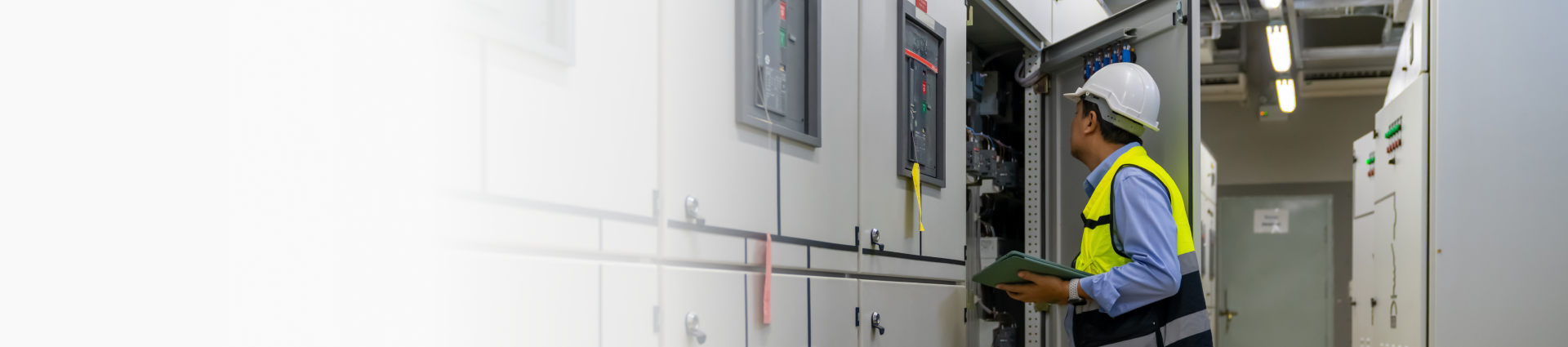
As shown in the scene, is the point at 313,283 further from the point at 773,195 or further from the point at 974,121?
the point at 974,121

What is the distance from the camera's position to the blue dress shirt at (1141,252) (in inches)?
84.8

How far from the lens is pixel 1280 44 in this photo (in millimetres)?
5816

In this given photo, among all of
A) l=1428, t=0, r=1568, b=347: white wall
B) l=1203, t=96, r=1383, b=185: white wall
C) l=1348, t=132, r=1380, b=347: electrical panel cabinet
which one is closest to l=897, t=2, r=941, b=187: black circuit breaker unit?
l=1428, t=0, r=1568, b=347: white wall

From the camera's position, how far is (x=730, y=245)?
58.0 inches

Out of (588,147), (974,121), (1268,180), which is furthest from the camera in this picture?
(1268,180)

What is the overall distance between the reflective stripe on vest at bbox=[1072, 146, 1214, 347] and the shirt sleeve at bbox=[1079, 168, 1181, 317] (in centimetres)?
5

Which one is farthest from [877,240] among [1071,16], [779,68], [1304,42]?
[1304,42]

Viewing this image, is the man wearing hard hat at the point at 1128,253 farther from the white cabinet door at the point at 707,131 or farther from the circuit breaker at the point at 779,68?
the white cabinet door at the point at 707,131

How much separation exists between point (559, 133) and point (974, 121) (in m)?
2.60

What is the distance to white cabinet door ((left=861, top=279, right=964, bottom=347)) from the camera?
6.85 ft

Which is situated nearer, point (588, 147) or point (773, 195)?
point (588, 147)

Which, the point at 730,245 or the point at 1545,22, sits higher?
the point at 1545,22

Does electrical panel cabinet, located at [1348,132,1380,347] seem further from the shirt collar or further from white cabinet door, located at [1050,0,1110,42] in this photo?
the shirt collar

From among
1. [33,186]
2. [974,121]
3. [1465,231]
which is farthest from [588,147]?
[1465,231]
